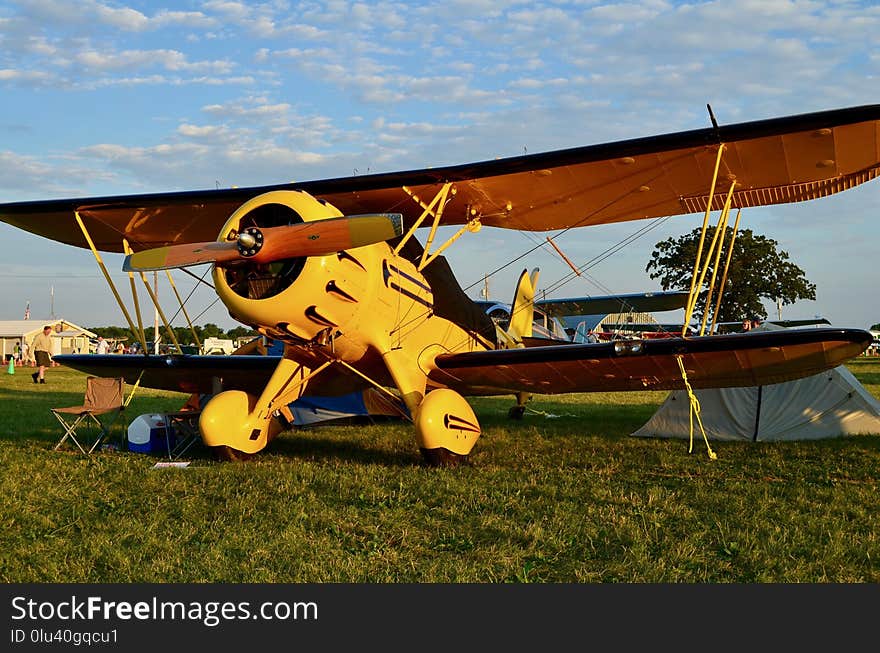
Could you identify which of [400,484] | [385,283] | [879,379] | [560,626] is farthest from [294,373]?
[879,379]

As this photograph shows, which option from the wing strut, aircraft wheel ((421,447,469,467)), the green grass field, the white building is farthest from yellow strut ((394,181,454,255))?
the white building

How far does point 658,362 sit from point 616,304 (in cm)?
1242

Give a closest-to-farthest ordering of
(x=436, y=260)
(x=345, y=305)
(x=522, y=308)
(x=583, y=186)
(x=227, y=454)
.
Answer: (x=345, y=305) → (x=227, y=454) → (x=583, y=186) → (x=436, y=260) → (x=522, y=308)

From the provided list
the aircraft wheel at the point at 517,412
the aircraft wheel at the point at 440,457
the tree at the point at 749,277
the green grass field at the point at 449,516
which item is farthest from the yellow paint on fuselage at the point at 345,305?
the tree at the point at 749,277

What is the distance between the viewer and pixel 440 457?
26.1 feet

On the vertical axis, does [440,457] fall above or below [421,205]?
below

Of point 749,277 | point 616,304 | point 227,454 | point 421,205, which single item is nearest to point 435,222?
point 421,205

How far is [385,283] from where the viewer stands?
26.9 ft

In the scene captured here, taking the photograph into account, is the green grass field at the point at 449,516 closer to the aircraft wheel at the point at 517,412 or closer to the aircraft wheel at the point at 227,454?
the aircraft wheel at the point at 227,454

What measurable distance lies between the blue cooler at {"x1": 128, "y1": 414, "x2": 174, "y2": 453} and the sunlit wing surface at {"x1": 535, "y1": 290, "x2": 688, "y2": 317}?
9.77m

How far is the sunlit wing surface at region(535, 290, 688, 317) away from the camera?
18.1m

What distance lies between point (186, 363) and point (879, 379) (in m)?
24.0

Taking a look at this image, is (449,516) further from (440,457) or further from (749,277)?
(749,277)

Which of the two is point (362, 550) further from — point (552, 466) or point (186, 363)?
point (186, 363)
